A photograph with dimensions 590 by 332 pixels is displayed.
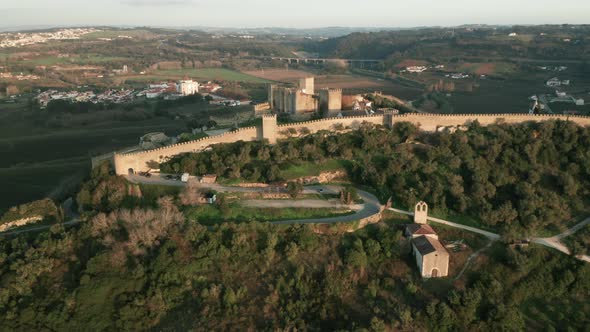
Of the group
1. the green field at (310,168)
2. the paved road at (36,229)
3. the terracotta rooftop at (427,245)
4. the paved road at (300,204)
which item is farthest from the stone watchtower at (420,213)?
the paved road at (36,229)

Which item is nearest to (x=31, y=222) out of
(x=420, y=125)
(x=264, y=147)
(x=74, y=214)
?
(x=74, y=214)

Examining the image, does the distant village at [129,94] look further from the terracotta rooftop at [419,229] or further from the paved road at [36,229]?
the terracotta rooftop at [419,229]

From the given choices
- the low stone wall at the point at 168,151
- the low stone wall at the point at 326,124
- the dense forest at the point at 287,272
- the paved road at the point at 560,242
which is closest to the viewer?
the dense forest at the point at 287,272

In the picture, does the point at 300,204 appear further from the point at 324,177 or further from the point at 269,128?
the point at 269,128

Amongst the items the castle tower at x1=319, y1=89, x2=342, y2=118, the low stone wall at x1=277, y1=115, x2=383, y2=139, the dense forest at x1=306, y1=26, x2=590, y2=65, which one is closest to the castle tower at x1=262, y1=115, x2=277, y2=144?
the low stone wall at x1=277, y1=115, x2=383, y2=139

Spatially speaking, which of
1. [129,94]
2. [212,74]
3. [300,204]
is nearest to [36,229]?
[300,204]
